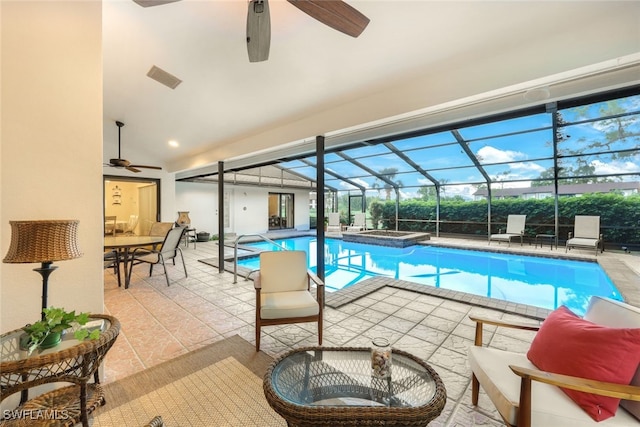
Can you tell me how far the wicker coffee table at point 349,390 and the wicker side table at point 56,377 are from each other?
3.31ft

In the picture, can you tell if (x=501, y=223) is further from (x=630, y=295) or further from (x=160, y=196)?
(x=160, y=196)

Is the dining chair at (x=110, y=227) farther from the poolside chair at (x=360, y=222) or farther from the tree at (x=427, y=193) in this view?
the tree at (x=427, y=193)

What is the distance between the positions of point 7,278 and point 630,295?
7.15 meters

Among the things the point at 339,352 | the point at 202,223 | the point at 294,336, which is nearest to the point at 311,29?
the point at 339,352

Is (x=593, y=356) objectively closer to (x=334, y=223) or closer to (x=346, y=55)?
(x=346, y=55)

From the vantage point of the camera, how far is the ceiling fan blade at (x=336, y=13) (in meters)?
1.46

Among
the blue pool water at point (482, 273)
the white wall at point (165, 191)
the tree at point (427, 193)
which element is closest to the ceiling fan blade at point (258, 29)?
the blue pool water at point (482, 273)

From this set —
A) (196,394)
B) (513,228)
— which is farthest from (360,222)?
(196,394)

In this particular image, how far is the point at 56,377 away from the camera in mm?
1363

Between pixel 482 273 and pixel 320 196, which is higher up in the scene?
pixel 320 196

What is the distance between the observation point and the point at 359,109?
315 cm

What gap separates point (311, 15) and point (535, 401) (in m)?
2.45

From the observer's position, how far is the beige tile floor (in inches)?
87.9

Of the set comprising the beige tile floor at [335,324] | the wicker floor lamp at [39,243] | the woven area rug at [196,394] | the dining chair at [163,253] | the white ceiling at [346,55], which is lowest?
the woven area rug at [196,394]
